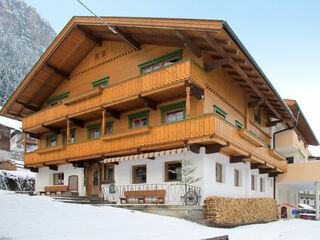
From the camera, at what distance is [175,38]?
18.7 meters

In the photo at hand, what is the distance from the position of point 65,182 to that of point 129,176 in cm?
679

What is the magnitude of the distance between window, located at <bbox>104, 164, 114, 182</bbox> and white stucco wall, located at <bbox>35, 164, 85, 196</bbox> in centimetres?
209

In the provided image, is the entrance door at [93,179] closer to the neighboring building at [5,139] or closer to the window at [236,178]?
the window at [236,178]

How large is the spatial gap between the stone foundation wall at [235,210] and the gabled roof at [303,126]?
353 inches

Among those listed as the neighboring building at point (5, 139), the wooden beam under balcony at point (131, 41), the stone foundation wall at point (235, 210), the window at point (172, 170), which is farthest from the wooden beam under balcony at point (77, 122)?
the neighboring building at point (5, 139)

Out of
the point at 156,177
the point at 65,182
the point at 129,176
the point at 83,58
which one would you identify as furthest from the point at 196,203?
the point at 83,58

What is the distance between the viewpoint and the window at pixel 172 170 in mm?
17836

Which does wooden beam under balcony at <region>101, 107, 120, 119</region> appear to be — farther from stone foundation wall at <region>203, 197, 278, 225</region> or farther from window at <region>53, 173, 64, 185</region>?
stone foundation wall at <region>203, 197, 278, 225</region>

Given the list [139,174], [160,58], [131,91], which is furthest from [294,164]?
[131,91]

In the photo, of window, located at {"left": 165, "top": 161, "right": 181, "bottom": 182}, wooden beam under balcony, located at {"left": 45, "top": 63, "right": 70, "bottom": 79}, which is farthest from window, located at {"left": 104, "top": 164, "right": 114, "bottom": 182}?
wooden beam under balcony, located at {"left": 45, "top": 63, "right": 70, "bottom": 79}

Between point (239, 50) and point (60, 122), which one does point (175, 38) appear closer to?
point (239, 50)

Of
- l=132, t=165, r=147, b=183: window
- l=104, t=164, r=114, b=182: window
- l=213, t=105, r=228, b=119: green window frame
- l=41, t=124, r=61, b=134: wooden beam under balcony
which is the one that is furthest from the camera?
l=41, t=124, r=61, b=134: wooden beam under balcony

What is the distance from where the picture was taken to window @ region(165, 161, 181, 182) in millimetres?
17836

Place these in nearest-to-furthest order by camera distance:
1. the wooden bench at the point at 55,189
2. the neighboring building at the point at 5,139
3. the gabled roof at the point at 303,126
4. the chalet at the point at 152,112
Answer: the chalet at the point at 152,112, the wooden bench at the point at 55,189, the gabled roof at the point at 303,126, the neighboring building at the point at 5,139
